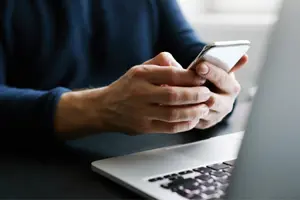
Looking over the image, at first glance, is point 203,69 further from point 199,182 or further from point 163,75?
point 199,182

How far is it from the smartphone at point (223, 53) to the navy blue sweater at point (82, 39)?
1.08 feet

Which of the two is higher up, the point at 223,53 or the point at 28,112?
the point at 223,53

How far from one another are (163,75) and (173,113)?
6 centimetres

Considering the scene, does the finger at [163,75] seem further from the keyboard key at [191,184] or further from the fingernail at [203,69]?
the keyboard key at [191,184]

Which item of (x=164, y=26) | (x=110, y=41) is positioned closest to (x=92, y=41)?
(x=110, y=41)

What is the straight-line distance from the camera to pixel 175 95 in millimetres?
745

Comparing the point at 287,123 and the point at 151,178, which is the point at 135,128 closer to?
the point at 151,178

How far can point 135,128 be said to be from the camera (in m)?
0.80

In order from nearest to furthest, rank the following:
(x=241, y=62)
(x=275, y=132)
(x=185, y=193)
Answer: (x=275, y=132), (x=185, y=193), (x=241, y=62)

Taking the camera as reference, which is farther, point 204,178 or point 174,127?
point 174,127

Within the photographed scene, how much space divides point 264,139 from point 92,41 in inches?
33.0

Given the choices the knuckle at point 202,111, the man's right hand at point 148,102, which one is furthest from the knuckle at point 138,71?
the knuckle at point 202,111

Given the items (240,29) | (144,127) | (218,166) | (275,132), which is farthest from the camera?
(240,29)

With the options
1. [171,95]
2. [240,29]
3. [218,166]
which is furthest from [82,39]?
[240,29]
